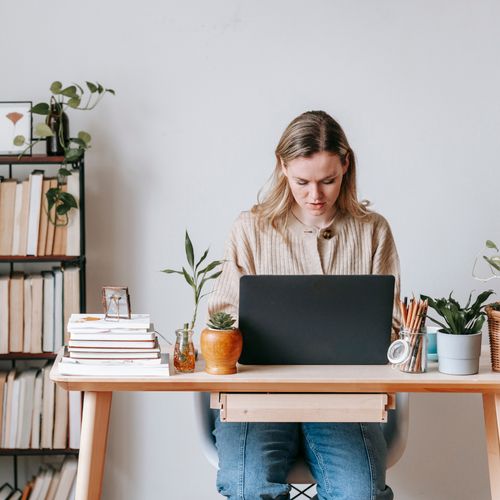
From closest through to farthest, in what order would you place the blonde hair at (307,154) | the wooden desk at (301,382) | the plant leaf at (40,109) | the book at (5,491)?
the wooden desk at (301,382), the blonde hair at (307,154), the plant leaf at (40,109), the book at (5,491)

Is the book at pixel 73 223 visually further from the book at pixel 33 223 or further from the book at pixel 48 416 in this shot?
the book at pixel 48 416

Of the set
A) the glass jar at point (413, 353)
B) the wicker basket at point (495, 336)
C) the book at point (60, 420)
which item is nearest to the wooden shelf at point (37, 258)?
the book at point (60, 420)

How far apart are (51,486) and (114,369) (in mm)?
Result: 1216

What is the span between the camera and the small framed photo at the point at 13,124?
192 cm

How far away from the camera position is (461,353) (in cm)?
115

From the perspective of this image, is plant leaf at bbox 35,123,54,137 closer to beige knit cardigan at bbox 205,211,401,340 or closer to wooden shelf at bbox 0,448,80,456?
beige knit cardigan at bbox 205,211,401,340

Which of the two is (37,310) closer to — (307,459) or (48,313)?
(48,313)

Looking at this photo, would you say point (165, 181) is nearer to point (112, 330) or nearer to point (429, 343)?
point (112, 330)

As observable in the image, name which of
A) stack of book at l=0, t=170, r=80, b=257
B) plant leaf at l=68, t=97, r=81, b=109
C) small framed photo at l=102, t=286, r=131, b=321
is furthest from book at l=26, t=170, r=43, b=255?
small framed photo at l=102, t=286, r=131, b=321

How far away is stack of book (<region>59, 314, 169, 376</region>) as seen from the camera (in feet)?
Result: 3.72

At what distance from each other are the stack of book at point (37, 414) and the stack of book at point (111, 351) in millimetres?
894

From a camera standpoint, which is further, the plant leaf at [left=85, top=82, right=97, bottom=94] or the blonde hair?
the plant leaf at [left=85, top=82, right=97, bottom=94]

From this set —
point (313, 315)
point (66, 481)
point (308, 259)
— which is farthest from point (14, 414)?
point (313, 315)

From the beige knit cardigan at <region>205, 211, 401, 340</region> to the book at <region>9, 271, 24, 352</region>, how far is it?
79cm
